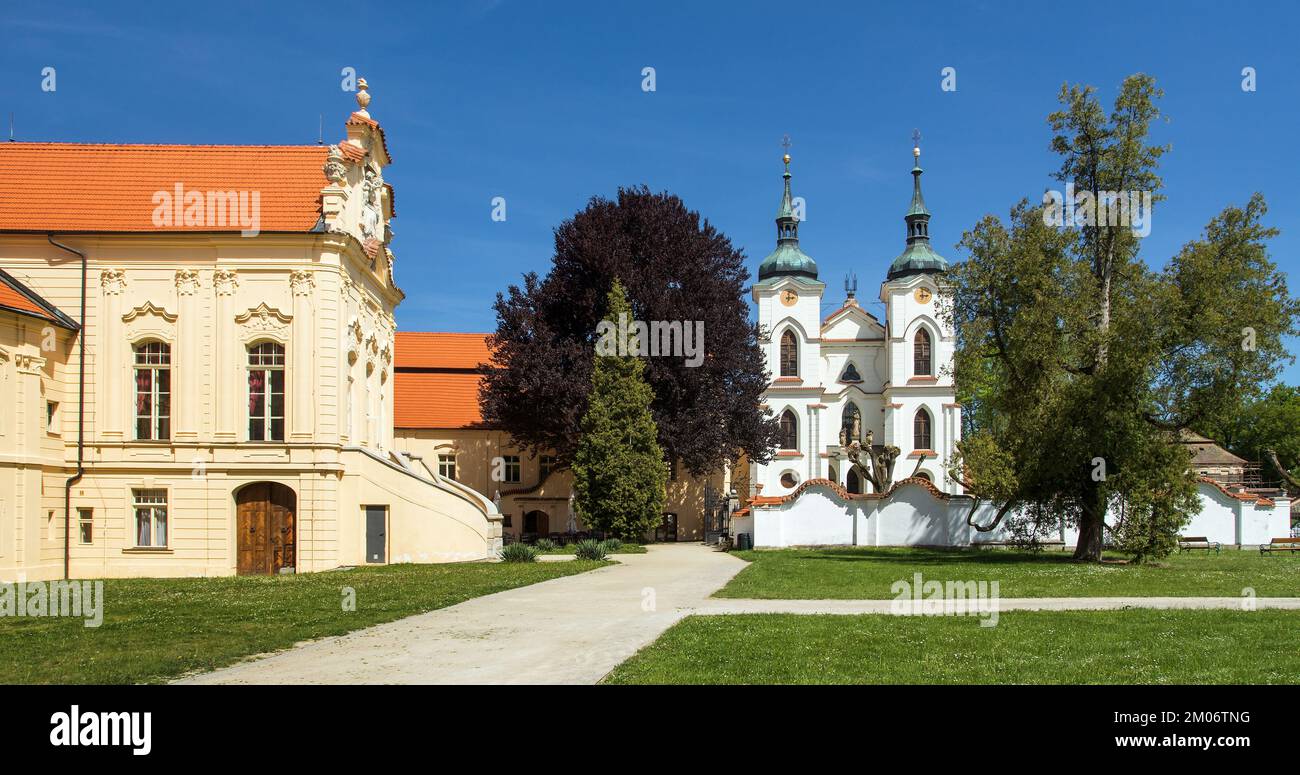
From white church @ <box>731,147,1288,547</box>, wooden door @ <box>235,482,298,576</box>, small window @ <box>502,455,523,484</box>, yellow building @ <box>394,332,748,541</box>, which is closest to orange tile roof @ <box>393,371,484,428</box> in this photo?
yellow building @ <box>394,332,748,541</box>

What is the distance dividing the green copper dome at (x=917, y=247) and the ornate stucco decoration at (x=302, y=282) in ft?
149

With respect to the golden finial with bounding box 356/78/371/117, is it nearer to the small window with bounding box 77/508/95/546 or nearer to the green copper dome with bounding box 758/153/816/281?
the small window with bounding box 77/508/95/546

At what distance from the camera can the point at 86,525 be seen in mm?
27453

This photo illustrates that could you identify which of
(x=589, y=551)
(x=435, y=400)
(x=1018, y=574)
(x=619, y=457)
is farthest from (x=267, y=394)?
(x=435, y=400)

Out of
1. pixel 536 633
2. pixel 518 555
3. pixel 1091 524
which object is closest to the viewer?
pixel 536 633

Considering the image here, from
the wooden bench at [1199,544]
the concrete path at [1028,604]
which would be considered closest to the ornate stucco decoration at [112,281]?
the concrete path at [1028,604]

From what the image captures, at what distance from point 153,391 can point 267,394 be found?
9.93 feet

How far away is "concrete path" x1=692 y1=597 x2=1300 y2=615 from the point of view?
609 inches

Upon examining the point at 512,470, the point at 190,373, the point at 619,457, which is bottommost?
the point at 512,470

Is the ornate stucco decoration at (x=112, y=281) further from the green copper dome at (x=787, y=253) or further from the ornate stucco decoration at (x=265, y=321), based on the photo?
the green copper dome at (x=787, y=253)

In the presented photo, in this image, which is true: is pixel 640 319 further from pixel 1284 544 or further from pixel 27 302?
pixel 1284 544

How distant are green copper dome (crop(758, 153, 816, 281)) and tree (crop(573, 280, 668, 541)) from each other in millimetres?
31141

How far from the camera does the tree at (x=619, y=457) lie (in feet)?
122

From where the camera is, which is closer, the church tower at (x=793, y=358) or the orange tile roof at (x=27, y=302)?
the orange tile roof at (x=27, y=302)
